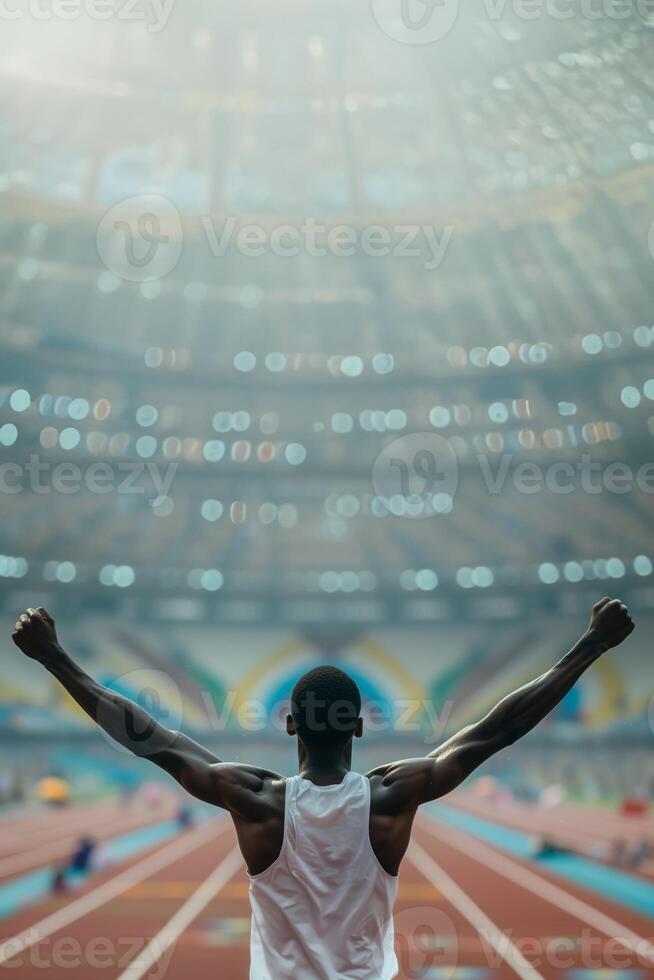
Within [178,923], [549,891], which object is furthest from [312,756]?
[549,891]

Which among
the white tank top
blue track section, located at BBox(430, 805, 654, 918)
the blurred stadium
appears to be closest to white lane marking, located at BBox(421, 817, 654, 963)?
blue track section, located at BBox(430, 805, 654, 918)

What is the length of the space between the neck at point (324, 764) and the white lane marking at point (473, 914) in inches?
233

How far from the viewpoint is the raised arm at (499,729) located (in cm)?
163

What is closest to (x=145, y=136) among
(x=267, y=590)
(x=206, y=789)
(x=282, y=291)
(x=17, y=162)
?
(x=17, y=162)

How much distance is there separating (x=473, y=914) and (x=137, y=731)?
339 inches

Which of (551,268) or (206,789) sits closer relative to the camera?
(206,789)

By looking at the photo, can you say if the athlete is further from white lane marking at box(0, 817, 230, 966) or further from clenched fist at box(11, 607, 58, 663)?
white lane marking at box(0, 817, 230, 966)

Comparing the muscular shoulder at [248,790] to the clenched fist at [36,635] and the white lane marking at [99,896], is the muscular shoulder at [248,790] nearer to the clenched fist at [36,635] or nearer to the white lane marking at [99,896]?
the clenched fist at [36,635]

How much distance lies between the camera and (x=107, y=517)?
3036 centimetres

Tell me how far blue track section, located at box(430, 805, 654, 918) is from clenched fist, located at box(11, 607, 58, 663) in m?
9.01

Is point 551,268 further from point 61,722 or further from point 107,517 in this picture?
point 61,722

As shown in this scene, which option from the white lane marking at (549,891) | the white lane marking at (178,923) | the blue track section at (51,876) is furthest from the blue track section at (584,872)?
the blue track section at (51,876)

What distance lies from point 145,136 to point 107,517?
11.3 m

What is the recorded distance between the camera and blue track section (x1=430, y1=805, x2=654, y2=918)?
1037 cm
